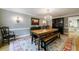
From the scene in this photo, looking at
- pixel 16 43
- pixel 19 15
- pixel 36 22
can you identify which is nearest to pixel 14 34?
pixel 16 43

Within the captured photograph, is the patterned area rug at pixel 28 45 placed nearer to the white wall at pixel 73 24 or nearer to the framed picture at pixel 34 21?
the white wall at pixel 73 24

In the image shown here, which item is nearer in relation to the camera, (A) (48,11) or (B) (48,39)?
(A) (48,11)

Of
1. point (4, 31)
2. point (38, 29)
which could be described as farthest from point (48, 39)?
point (4, 31)

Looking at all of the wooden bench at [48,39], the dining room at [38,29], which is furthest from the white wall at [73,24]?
the wooden bench at [48,39]

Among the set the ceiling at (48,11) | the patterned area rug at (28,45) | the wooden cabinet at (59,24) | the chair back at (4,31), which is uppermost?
the ceiling at (48,11)

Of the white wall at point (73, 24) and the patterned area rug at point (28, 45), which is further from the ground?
the white wall at point (73, 24)

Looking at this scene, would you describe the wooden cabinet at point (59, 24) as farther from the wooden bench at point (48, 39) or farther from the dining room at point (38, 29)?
the wooden bench at point (48, 39)

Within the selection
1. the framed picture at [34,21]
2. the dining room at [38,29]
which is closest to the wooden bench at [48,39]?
the dining room at [38,29]

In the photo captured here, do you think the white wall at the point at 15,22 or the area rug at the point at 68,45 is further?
the area rug at the point at 68,45

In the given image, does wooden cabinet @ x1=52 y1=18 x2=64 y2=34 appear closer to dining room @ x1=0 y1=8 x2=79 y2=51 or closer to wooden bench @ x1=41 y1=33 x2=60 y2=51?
dining room @ x1=0 y1=8 x2=79 y2=51

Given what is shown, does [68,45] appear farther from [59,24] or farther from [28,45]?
[28,45]
